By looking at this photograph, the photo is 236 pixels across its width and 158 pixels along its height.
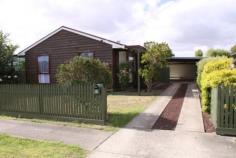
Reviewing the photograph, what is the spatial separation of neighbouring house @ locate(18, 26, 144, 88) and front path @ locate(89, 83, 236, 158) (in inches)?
416

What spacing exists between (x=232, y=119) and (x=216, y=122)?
41 cm

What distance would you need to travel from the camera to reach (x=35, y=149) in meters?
5.93

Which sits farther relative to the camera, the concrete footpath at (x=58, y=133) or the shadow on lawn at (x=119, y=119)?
the shadow on lawn at (x=119, y=119)

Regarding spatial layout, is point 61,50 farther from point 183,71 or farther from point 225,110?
point 183,71

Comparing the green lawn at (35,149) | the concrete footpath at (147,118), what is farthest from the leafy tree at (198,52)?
the green lawn at (35,149)

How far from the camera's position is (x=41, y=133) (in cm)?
727

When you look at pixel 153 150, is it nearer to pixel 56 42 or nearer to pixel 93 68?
pixel 93 68

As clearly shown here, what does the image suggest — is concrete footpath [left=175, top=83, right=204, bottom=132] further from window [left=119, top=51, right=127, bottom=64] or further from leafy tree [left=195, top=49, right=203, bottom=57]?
leafy tree [left=195, top=49, right=203, bottom=57]

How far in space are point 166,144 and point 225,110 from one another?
79.1 inches

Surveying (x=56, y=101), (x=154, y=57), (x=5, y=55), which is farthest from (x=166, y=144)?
(x=5, y=55)

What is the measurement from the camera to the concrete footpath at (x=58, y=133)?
646 centimetres

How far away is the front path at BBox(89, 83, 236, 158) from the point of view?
5.52 metres

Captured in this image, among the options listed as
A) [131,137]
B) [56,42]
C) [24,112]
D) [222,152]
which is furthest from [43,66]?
→ [222,152]

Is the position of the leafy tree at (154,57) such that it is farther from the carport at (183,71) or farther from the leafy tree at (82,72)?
the carport at (183,71)
